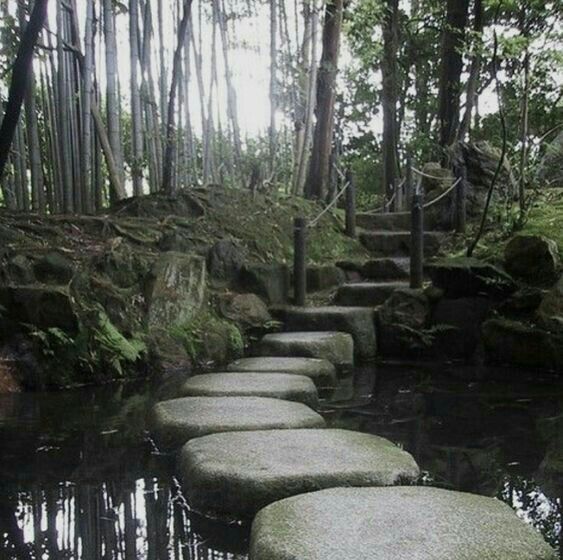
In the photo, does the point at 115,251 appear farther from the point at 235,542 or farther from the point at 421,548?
the point at 421,548

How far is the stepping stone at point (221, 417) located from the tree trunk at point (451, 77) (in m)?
8.16

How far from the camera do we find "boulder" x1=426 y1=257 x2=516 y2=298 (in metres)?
5.50

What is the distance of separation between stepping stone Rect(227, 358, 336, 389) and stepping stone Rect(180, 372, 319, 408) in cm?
31

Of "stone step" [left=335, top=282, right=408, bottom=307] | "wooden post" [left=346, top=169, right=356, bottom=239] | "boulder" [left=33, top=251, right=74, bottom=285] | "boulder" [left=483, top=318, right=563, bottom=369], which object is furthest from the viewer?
"wooden post" [left=346, top=169, right=356, bottom=239]

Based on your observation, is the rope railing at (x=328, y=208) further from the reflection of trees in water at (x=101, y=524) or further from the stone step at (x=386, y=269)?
the reflection of trees in water at (x=101, y=524)

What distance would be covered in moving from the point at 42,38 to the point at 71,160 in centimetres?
123

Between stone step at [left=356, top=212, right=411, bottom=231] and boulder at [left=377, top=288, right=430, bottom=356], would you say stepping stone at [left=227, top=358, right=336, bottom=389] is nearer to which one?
boulder at [left=377, top=288, right=430, bottom=356]

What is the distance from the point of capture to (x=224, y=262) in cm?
615

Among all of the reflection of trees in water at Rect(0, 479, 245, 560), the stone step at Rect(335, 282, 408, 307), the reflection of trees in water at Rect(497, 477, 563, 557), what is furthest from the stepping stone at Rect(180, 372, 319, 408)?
the stone step at Rect(335, 282, 408, 307)

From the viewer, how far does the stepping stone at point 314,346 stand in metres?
4.88

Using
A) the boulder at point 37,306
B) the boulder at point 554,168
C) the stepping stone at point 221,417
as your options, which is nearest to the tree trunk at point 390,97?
the boulder at point 554,168

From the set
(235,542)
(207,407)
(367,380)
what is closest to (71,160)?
(367,380)

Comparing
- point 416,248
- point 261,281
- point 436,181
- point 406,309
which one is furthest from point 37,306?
point 436,181

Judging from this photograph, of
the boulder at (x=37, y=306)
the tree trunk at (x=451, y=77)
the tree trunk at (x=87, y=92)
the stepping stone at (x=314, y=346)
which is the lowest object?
the stepping stone at (x=314, y=346)
